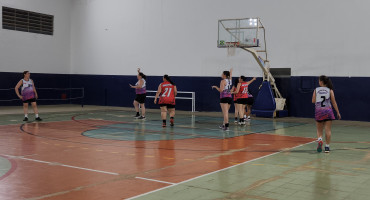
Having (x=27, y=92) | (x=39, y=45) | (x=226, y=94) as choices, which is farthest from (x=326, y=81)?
(x=39, y=45)

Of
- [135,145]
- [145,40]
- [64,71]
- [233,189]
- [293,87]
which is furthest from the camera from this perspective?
[64,71]

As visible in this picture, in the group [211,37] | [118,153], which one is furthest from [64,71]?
[118,153]

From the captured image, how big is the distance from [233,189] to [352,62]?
1439 centimetres

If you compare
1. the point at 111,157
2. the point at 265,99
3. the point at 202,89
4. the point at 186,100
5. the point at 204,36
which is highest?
the point at 204,36

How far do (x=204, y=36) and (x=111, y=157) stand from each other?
49.2 feet

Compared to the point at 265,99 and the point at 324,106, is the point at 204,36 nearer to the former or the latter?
the point at 265,99

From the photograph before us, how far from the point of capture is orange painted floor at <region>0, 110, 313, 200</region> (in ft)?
21.0

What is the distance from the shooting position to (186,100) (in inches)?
944

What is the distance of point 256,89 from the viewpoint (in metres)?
21.5

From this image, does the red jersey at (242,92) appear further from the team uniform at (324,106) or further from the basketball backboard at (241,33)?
the team uniform at (324,106)

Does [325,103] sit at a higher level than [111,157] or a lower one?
higher

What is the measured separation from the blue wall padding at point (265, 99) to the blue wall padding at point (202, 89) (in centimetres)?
152

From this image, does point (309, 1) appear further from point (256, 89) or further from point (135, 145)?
point (135, 145)

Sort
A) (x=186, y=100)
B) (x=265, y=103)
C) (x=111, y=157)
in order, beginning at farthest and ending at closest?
(x=186, y=100) < (x=265, y=103) < (x=111, y=157)
